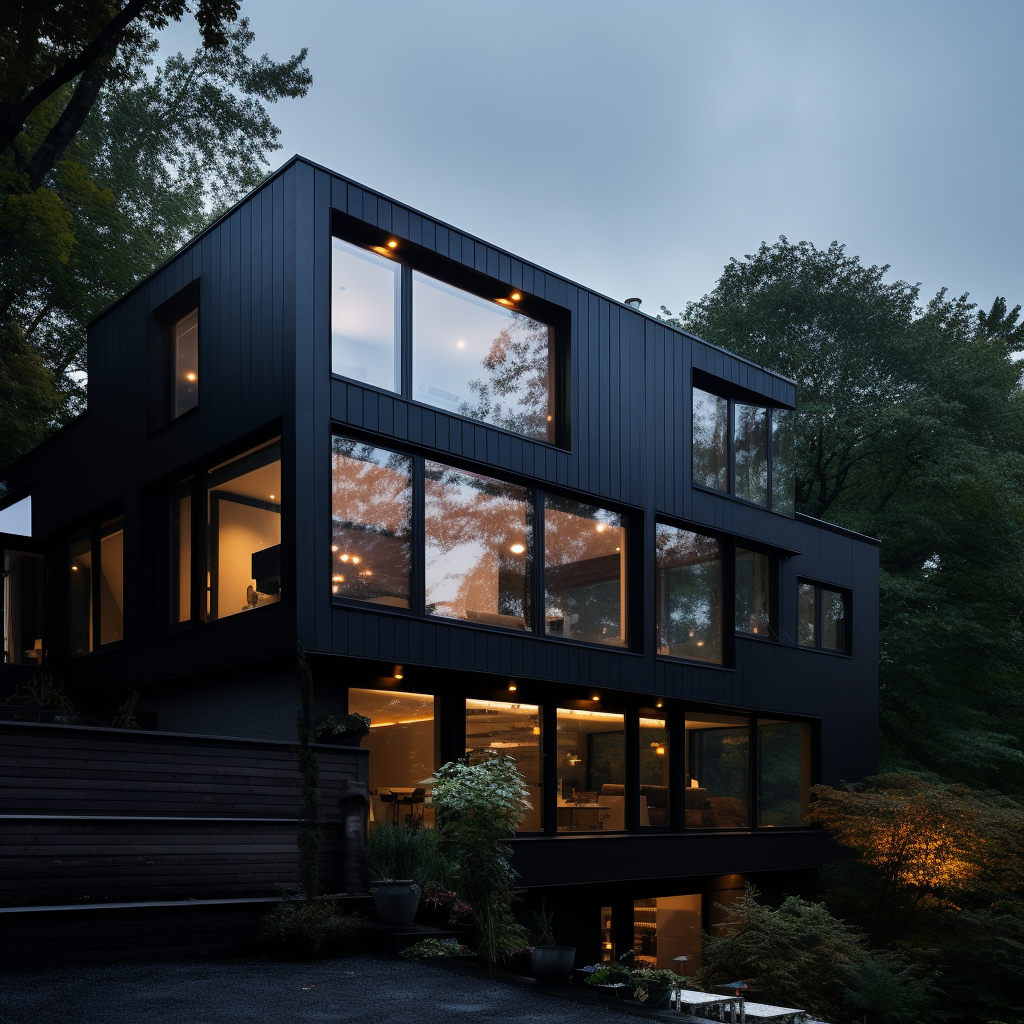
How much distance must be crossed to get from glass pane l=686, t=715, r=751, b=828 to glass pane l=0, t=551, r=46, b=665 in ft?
33.4

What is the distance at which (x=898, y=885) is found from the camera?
16.8m

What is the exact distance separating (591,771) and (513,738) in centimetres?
168

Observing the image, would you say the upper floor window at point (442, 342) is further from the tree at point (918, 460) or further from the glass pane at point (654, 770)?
the tree at point (918, 460)

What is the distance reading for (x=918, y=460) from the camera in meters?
29.3

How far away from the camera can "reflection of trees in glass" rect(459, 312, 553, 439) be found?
14.5m

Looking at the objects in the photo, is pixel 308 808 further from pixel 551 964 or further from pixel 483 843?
pixel 551 964

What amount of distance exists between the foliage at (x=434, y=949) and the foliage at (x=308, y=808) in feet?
3.38

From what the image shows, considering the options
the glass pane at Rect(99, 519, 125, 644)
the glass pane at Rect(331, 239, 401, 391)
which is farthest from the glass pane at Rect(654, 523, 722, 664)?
the glass pane at Rect(99, 519, 125, 644)

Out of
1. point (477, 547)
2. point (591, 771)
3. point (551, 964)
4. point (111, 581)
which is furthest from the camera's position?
point (111, 581)

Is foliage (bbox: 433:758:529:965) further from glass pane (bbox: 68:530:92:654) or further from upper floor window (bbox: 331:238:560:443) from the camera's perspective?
glass pane (bbox: 68:530:92:654)

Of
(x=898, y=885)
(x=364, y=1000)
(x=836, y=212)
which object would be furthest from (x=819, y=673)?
(x=836, y=212)

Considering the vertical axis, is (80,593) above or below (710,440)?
below

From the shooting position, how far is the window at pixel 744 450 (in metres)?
18.0

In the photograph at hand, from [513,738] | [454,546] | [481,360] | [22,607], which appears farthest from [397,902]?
[22,607]
